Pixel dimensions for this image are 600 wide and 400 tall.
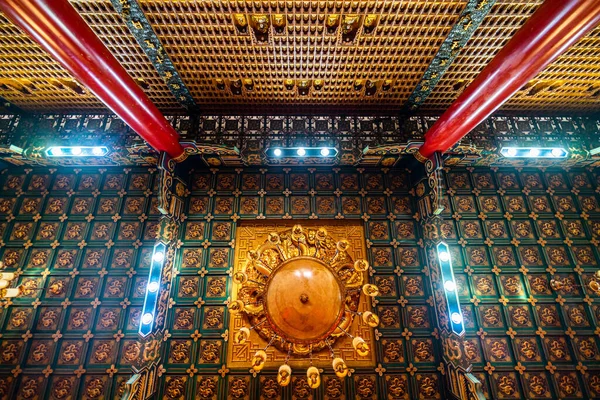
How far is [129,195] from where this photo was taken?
7004mm

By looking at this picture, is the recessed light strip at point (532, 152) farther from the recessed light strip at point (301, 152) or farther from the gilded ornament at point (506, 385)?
the gilded ornament at point (506, 385)

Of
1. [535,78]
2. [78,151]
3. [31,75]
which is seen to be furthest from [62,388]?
[535,78]

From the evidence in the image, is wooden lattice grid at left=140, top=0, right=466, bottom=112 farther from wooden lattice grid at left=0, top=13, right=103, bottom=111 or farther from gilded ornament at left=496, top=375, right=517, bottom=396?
gilded ornament at left=496, top=375, right=517, bottom=396

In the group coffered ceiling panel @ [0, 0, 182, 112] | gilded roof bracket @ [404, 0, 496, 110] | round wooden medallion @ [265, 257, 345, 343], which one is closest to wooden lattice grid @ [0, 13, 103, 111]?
coffered ceiling panel @ [0, 0, 182, 112]

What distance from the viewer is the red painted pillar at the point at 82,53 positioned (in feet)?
9.78

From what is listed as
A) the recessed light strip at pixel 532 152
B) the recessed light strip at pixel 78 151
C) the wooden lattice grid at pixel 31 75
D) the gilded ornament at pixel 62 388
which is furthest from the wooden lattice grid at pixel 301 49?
the gilded ornament at pixel 62 388

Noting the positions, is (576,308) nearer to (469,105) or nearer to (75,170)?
(469,105)

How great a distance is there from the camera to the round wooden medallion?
391 centimetres

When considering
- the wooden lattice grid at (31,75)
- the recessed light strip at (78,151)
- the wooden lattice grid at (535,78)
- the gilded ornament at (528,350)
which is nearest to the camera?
the wooden lattice grid at (535,78)

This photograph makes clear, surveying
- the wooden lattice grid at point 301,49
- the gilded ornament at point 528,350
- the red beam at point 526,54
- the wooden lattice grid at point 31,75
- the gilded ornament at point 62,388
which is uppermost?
the wooden lattice grid at point 301,49

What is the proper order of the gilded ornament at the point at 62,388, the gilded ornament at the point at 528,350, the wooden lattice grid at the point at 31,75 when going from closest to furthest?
the wooden lattice grid at the point at 31,75 < the gilded ornament at the point at 62,388 < the gilded ornament at the point at 528,350

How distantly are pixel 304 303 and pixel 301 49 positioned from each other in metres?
4.51

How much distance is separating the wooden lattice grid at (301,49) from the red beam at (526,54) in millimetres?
1270

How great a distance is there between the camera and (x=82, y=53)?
3.54m
